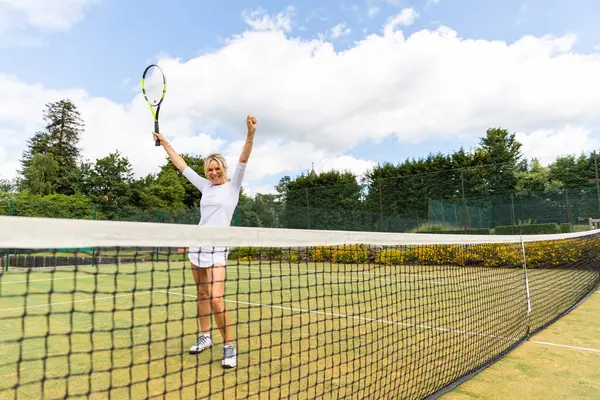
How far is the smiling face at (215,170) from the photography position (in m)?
2.91

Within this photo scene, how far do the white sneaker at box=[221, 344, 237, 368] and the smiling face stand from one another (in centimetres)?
116

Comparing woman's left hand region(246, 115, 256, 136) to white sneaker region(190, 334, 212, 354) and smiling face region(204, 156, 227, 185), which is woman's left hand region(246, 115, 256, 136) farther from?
white sneaker region(190, 334, 212, 354)

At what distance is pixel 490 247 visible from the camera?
30.9ft

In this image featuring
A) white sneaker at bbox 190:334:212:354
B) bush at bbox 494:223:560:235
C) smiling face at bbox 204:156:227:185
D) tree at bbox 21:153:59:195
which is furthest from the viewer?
tree at bbox 21:153:59:195

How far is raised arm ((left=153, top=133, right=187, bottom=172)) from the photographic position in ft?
10.1

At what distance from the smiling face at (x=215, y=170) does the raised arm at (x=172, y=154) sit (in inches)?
10.1

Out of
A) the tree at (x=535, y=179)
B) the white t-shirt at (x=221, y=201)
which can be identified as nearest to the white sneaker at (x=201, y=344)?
the white t-shirt at (x=221, y=201)

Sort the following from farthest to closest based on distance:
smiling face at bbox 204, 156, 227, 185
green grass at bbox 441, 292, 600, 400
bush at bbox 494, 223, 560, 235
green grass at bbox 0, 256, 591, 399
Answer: bush at bbox 494, 223, 560, 235
smiling face at bbox 204, 156, 227, 185
green grass at bbox 441, 292, 600, 400
green grass at bbox 0, 256, 591, 399

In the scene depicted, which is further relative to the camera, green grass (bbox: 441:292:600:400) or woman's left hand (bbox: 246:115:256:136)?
woman's left hand (bbox: 246:115:256:136)

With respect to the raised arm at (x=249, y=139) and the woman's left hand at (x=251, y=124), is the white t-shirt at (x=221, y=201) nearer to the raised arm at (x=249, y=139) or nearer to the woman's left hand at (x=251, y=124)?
the raised arm at (x=249, y=139)

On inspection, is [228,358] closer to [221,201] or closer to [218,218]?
[218,218]

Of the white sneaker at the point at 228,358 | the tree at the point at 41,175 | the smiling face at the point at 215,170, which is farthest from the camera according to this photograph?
the tree at the point at 41,175

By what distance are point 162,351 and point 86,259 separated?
476 inches

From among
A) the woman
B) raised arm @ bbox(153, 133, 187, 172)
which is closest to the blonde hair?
the woman
